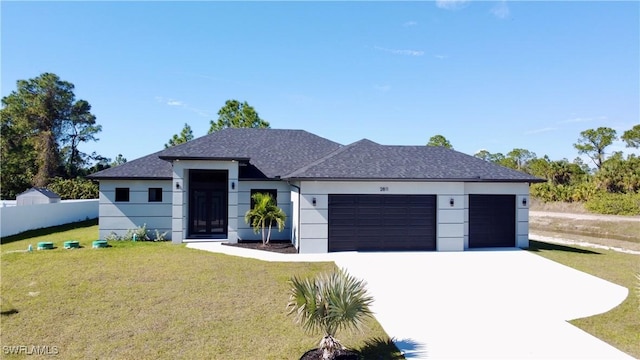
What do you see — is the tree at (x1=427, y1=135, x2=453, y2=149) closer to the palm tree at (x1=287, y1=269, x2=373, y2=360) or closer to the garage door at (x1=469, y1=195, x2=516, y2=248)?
the garage door at (x1=469, y1=195, x2=516, y2=248)

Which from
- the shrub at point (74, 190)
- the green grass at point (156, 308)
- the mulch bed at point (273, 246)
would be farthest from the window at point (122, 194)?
the shrub at point (74, 190)

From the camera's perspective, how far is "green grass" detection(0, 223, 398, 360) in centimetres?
549

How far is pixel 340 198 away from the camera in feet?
44.7

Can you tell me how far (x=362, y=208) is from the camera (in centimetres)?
1375

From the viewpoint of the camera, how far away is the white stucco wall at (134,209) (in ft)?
54.4

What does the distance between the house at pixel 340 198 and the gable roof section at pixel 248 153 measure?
3.9 inches

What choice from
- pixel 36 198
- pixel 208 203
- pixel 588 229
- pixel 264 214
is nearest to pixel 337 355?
pixel 264 214

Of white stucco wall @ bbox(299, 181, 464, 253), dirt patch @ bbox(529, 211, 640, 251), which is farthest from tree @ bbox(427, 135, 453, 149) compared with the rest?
white stucco wall @ bbox(299, 181, 464, 253)

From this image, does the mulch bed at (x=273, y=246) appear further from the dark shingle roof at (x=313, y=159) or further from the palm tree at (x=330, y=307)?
the palm tree at (x=330, y=307)

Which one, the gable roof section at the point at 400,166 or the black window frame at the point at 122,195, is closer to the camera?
the gable roof section at the point at 400,166

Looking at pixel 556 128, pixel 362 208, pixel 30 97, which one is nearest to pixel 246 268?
pixel 362 208

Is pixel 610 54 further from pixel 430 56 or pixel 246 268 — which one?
pixel 246 268

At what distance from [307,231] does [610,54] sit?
18.8 m

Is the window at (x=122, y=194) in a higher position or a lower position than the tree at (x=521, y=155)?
lower
